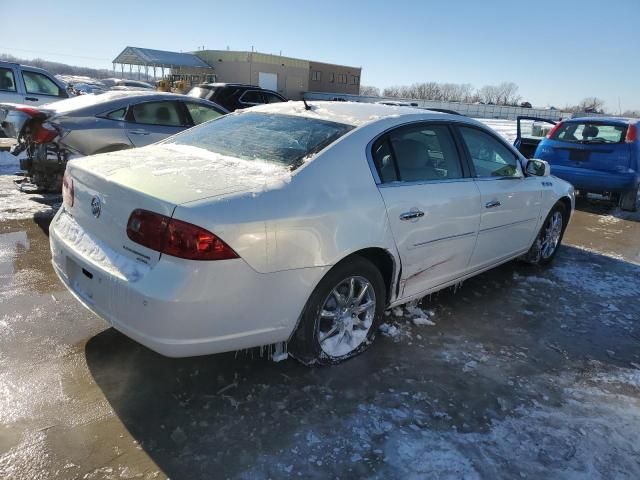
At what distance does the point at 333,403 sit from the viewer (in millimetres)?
2779

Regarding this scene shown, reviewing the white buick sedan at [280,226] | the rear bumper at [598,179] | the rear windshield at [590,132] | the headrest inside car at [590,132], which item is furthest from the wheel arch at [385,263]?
the headrest inside car at [590,132]

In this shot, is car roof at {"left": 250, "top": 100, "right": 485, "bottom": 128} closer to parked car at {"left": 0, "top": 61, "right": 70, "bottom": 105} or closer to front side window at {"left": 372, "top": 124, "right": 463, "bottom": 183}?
front side window at {"left": 372, "top": 124, "right": 463, "bottom": 183}

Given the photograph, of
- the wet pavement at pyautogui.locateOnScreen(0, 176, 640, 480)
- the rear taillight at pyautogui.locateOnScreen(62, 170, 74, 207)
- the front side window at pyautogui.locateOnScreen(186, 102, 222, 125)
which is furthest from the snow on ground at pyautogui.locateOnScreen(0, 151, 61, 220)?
the rear taillight at pyautogui.locateOnScreen(62, 170, 74, 207)

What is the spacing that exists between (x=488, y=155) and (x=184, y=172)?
8.61 ft

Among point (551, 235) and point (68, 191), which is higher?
point (68, 191)

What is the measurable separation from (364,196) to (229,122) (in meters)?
1.44

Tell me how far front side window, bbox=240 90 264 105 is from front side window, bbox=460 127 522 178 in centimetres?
855

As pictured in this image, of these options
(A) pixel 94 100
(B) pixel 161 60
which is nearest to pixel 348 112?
(A) pixel 94 100

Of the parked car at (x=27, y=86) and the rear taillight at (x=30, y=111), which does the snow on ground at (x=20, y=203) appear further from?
the parked car at (x=27, y=86)

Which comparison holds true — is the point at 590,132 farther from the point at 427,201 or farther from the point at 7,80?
the point at 7,80

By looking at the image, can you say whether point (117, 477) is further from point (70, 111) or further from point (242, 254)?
point (70, 111)

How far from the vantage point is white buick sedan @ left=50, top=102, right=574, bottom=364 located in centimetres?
239

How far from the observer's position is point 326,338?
10.1 ft

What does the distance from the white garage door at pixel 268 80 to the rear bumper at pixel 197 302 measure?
52.8m
